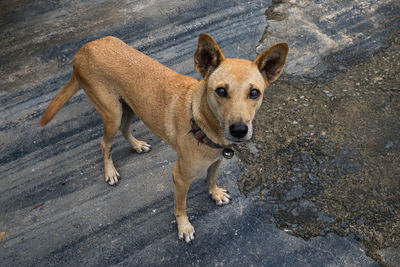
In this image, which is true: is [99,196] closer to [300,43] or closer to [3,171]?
[3,171]

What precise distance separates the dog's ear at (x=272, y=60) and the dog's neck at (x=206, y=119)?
0.48 m

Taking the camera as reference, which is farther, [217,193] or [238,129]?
[217,193]

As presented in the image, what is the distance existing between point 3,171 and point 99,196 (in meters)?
1.28

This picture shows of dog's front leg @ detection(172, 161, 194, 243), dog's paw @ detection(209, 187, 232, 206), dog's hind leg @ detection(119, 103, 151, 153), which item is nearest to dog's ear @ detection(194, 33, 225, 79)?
dog's front leg @ detection(172, 161, 194, 243)

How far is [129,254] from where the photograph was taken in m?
2.95

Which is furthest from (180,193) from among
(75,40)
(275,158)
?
(75,40)

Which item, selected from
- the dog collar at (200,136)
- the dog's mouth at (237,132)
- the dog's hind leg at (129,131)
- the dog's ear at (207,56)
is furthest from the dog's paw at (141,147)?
the dog's mouth at (237,132)

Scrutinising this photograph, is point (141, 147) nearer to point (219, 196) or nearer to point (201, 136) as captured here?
point (219, 196)

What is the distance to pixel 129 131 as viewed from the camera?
3625mm

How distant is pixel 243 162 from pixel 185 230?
1057 mm

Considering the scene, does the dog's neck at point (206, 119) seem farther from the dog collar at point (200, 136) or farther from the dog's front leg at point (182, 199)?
the dog's front leg at point (182, 199)

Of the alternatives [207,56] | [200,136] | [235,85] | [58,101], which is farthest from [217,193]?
[58,101]

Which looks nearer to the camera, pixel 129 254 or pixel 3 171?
pixel 129 254

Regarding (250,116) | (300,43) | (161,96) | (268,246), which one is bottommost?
(268,246)
